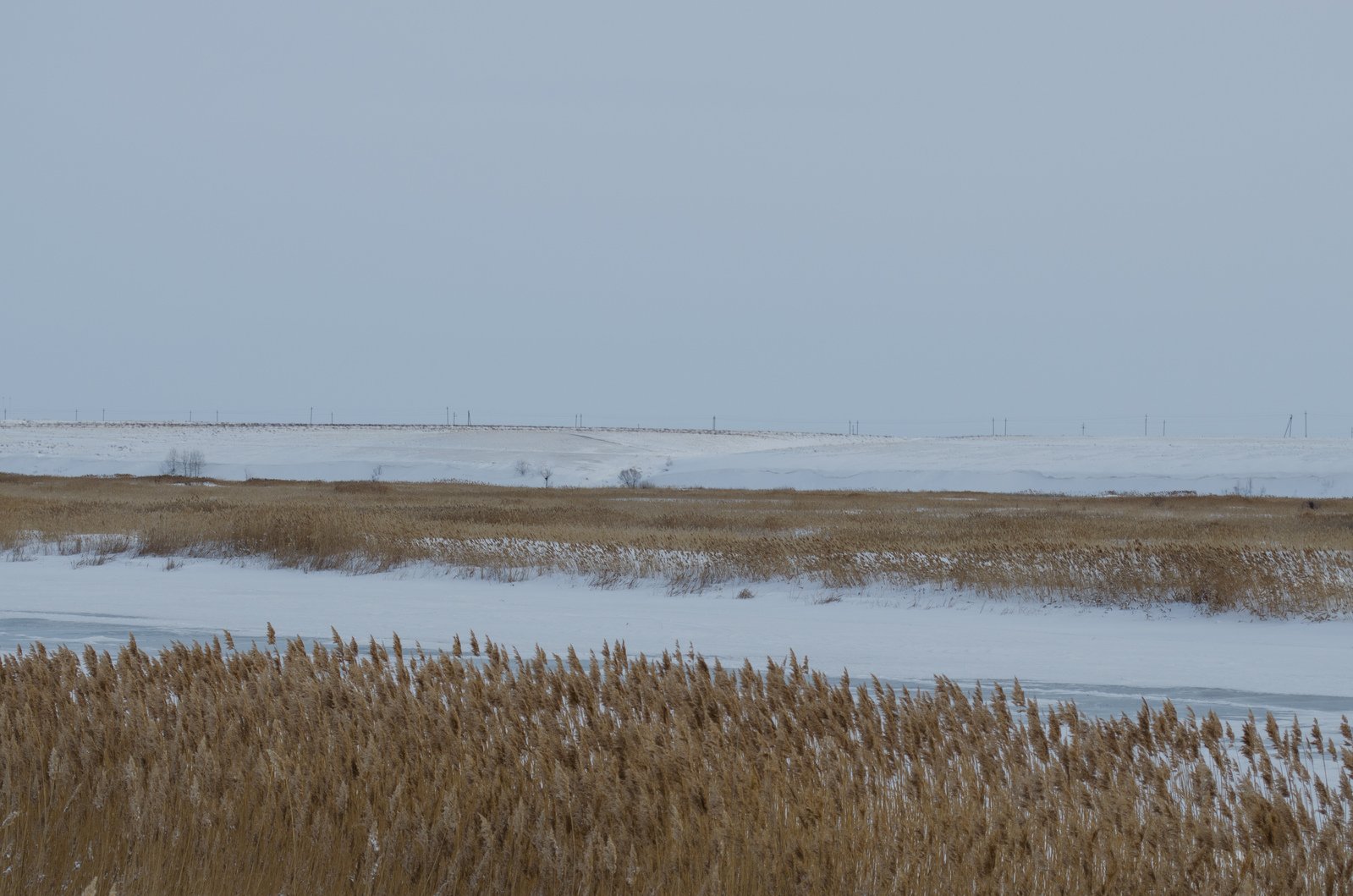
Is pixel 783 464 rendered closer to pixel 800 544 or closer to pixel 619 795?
pixel 800 544

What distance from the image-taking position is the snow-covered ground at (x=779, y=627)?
11359 mm

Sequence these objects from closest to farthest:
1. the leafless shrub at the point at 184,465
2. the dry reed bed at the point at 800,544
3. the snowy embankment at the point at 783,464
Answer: the dry reed bed at the point at 800,544
the snowy embankment at the point at 783,464
the leafless shrub at the point at 184,465

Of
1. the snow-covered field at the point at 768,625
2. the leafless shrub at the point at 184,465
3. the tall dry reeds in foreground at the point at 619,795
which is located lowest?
the leafless shrub at the point at 184,465

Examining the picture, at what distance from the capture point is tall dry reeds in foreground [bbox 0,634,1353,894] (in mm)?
4539

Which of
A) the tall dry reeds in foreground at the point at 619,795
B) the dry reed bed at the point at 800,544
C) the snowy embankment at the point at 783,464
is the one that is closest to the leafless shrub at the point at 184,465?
the snowy embankment at the point at 783,464

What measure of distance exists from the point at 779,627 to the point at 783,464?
57774mm

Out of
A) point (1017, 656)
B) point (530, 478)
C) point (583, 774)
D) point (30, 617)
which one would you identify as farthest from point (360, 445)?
point (583, 774)

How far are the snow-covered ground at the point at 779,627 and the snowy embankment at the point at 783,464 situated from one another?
1771 inches

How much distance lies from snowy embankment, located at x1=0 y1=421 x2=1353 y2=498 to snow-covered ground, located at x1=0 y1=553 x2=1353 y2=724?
4497 cm

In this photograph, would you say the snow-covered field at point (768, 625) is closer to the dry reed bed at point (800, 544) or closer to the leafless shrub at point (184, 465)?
the dry reed bed at point (800, 544)

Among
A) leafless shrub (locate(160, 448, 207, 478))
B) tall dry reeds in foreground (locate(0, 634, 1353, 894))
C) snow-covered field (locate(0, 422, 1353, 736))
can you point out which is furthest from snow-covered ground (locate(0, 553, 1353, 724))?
leafless shrub (locate(160, 448, 207, 478))

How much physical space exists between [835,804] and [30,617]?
1339cm

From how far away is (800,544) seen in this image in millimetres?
20656

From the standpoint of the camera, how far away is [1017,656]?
41.9 feet
